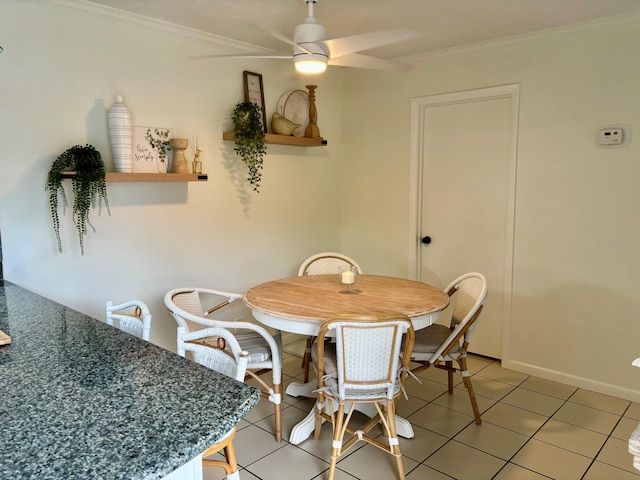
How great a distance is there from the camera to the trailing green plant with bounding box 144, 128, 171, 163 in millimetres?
2990

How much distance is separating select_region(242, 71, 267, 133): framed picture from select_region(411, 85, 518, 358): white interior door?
123cm

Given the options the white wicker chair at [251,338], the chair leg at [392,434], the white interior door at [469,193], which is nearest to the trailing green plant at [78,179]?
the white wicker chair at [251,338]

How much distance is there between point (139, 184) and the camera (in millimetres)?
2998

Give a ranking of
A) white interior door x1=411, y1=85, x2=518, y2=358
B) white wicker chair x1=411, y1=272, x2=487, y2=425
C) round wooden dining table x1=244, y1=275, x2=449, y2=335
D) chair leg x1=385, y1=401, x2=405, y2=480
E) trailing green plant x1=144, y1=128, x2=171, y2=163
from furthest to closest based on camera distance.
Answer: white interior door x1=411, y1=85, x2=518, y2=358 < trailing green plant x1=144, y1=128, x2=171, y2=163 < white wicker chair x1=411, y1=272, x2=487, y2=425 < round wooden dining table x1=244, y1=275, x2=449, y2=335 < chair leg x1=385, y1=401, x2=405, y2=480

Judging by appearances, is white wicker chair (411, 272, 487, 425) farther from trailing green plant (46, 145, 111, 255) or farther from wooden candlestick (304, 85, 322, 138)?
trailing green plant (46, 145, 111, 255)

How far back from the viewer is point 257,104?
3613mm

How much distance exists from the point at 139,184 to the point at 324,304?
1.44 m

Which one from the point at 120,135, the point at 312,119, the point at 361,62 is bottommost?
the point at 120,135

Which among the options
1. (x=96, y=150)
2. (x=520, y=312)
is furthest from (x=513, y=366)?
(x=96, y=150)

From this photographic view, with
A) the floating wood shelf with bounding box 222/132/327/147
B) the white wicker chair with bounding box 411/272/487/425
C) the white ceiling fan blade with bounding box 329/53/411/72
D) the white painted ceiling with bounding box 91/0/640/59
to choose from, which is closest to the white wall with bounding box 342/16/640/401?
the white painted ceiling with bounding box 91/0/640/59

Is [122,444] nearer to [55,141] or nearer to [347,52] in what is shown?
[347,52]

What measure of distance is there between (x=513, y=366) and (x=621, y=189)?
1444 mm

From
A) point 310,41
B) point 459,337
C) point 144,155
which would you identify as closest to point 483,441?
point 459,337

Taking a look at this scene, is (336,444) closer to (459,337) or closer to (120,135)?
(459,337)
